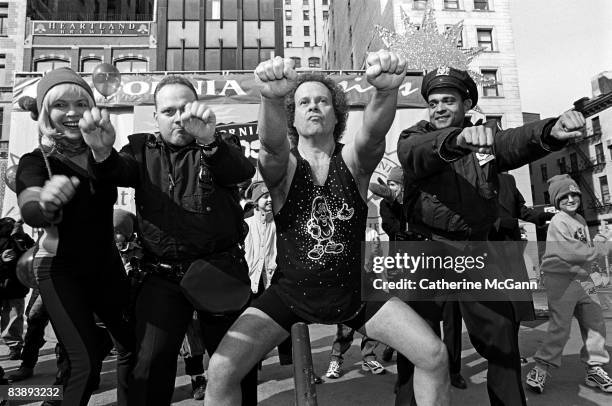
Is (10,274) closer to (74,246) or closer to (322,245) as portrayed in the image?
(74,246)

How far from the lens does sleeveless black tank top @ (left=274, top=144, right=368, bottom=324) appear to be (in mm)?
2004

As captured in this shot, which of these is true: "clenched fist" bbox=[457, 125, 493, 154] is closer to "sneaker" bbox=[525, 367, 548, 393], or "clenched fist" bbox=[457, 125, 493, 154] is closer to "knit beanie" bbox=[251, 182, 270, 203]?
"sneaker" bbox=[525, 367, 548, 393]

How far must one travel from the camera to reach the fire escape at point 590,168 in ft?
107

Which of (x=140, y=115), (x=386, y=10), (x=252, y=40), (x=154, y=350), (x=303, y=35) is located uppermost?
(x=303, y=35)

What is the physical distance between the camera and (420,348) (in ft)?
6.18

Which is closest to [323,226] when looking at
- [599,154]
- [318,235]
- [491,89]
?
[318,235]

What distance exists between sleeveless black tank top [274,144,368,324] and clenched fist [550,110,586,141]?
34.6 inches

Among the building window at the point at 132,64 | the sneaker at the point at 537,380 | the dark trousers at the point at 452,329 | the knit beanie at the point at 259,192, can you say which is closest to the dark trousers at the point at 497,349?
the dark trousers at the point at 452,329

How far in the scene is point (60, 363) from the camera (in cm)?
385

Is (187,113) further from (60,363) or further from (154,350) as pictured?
(60,363)

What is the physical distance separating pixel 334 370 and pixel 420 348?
2.55 m

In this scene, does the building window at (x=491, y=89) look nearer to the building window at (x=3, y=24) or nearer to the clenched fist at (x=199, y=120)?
the clenched fist at (x=199, y=120)

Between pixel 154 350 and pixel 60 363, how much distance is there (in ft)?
8.05

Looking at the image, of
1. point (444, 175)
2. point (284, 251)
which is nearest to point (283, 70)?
point (284, 251)
